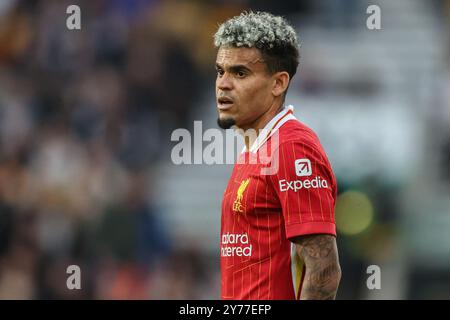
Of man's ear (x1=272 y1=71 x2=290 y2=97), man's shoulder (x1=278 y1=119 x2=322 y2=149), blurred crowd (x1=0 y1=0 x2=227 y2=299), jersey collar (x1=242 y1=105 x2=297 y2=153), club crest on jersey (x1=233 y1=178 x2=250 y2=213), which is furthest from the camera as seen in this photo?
blurred crowd (x1=0 y1=0 x2=227 y2=299)

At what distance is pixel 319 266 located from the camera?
154 inches

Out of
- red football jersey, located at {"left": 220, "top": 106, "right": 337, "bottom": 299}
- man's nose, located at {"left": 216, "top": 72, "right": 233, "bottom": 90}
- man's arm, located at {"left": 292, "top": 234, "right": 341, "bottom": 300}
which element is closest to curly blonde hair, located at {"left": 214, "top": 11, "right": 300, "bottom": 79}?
man's nose, located at {"left": 216, "top": 72, "right": 233, "bottom": 90}

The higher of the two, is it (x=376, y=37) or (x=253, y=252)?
(x=376, y=37)

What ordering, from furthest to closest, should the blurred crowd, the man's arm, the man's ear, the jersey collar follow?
the blurred crowd, the man's ear, the jersey collar, the man's arm

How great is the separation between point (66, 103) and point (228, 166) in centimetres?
223

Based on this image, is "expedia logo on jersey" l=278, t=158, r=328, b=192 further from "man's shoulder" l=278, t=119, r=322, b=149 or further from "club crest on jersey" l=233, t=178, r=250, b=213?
"club crest on jersey" l=233, t=178, r=250, b=213

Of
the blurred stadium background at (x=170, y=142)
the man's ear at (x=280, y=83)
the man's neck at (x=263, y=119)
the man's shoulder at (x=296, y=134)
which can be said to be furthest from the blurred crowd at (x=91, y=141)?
the man's shoulder at (x=296, y=134)

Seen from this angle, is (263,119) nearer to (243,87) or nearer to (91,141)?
(243,87)

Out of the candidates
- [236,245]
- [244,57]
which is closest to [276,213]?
[236,245]

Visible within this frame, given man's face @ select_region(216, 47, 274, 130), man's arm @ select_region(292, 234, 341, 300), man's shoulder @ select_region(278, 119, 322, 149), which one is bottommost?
man's arm @ select_region(292, 234, 341, 300)

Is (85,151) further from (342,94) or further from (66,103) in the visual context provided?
(342,94)

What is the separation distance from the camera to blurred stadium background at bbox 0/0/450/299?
400 inches

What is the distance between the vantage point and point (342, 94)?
38.1 feet

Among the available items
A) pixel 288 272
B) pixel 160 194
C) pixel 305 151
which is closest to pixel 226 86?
pixel 305 151
